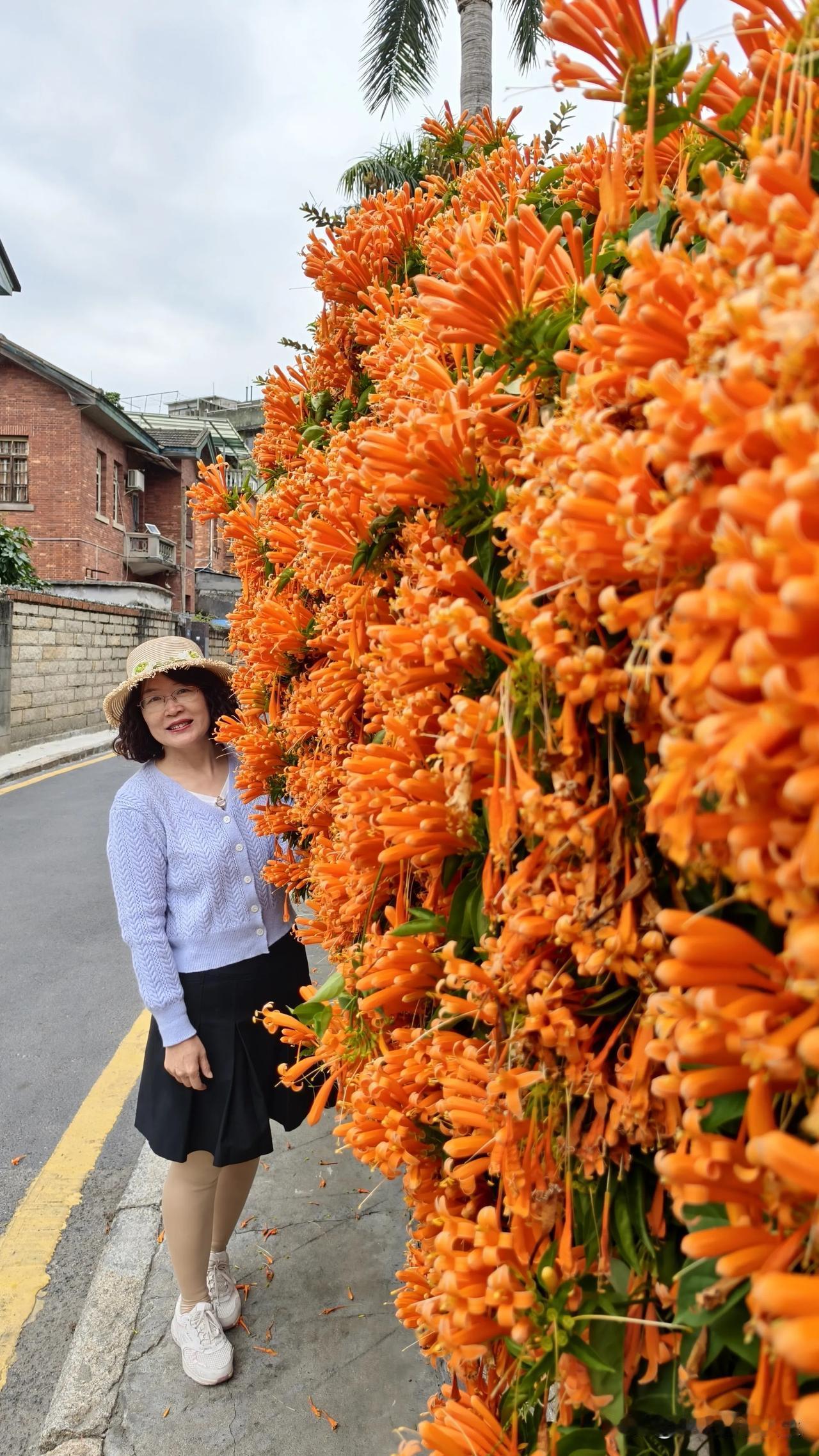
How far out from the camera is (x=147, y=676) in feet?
8.25

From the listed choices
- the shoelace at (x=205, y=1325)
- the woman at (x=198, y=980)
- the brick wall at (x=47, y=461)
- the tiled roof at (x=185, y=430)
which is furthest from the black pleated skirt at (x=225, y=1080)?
the tiled roof at (x=185, y=430)

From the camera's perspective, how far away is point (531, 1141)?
81 centimetres

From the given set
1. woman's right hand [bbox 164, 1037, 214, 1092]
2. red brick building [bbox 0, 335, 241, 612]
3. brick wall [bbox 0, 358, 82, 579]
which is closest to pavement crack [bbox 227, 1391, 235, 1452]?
woman's right hand [bbox 164, 1037, 214, 1092]

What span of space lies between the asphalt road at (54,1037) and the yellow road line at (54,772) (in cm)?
210

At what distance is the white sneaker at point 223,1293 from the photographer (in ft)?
8.29

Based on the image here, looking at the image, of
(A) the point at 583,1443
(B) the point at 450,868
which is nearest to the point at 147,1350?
(A) the point at 583,1443

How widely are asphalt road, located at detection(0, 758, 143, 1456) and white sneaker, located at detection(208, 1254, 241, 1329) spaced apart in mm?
407

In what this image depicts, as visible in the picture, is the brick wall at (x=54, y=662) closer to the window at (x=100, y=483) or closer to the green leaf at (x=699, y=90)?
the window at (x=100, y=483)

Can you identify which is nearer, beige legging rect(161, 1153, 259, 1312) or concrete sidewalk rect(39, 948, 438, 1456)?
concrete sidewalk rect(39, 948, 438, 1456)

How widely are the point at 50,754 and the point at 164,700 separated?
10884mm

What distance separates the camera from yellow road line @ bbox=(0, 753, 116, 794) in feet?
33.7

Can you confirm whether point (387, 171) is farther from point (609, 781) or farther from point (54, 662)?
point (609, 781)

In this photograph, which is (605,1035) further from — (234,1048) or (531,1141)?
(234,1048)

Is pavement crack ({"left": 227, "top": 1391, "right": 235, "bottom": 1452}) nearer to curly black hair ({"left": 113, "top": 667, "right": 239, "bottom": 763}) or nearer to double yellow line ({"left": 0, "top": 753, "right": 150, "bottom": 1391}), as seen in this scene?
double yellow line ({"left": 0, "top": 753, "right": 150, "bottom": 1391})
